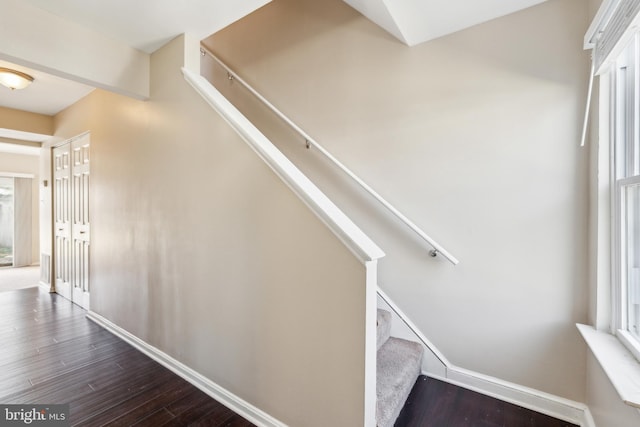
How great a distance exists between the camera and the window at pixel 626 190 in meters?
1.27

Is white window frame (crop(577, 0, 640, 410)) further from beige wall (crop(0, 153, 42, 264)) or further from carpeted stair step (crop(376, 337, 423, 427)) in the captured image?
beige wall (crop(0, 153, 42, 264))

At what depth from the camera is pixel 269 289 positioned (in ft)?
5.02

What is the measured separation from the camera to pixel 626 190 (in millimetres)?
1314

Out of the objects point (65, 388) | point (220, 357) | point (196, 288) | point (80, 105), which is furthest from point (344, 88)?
point (80, 105)

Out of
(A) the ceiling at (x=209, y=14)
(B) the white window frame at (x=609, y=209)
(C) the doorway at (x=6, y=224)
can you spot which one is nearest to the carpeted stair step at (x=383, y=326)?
(B) the white window frame at (x=609, y=209)

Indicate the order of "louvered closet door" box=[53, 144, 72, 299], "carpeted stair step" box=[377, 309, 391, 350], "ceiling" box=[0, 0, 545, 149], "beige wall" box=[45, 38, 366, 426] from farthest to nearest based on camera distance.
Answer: "louvered closet door" box=[53, 144, 72, 299]
"carpeted stair step" box=[377, 309, 391, 350]
"ceiling" box=[0, 0, 545, 149]
"beige wall" box=[45, 38, 366, 426]

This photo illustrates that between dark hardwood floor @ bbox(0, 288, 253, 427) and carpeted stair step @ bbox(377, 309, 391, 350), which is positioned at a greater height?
carpeted stair step @ bbox(377, 309, 391, 350)

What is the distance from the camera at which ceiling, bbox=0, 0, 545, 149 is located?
170 cm

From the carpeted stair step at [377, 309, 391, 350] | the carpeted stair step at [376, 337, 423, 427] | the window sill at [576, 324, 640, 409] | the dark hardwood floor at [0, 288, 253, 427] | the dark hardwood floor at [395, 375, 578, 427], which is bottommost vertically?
the dark hardwood floor at [0, 288, 253, 427]

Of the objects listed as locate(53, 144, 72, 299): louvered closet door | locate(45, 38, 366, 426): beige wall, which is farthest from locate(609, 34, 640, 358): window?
locate(53, 144, 72, 299): louvered closet door

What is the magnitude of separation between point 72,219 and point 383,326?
4.06m

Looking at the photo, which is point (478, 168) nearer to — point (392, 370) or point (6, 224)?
point (392, 370)

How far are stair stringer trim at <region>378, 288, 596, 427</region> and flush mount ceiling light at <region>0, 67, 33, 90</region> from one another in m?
3.81

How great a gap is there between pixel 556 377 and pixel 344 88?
7.90ft
